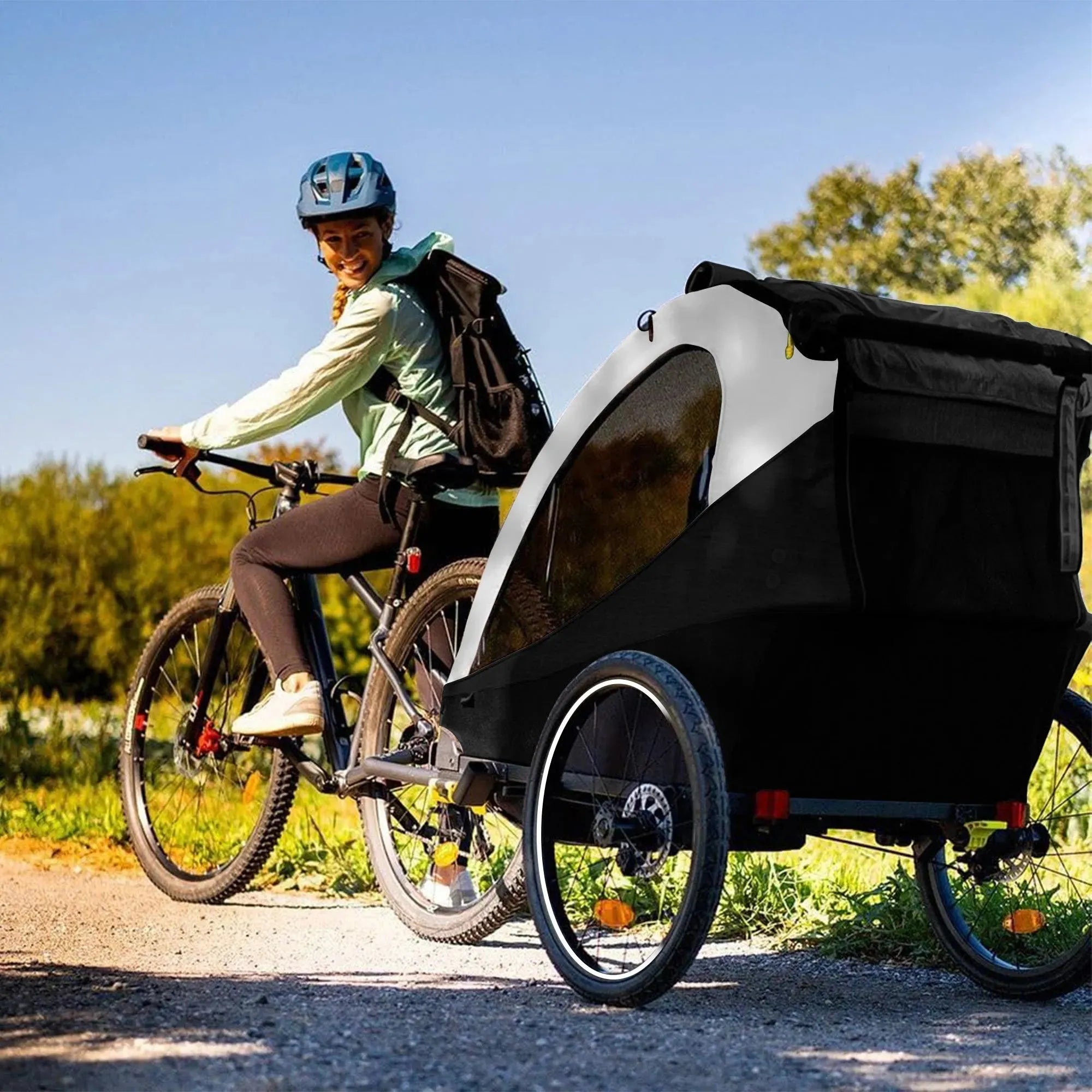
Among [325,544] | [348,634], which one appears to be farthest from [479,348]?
[348,634]

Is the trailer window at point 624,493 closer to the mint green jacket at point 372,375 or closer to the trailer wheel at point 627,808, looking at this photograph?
the trailer wheel at point 627,808

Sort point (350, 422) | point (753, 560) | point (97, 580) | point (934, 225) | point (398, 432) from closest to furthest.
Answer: point (753, 560), point (398, 432), point (350, 422), point (97, 580), point (934, 225)

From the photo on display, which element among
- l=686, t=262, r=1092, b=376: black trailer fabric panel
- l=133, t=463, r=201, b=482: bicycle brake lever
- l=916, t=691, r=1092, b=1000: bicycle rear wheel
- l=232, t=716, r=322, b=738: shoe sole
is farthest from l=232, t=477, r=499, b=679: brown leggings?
l=916, t=691, r=1092, b=1000: bicycle rear wheel

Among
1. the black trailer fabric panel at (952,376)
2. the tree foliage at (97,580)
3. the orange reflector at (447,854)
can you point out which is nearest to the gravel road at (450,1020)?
the orange reflector at (447,854)

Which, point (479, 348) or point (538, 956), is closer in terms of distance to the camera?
point (538, 956)

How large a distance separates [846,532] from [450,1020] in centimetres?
136

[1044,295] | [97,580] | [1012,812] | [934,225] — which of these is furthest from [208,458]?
[934,225]

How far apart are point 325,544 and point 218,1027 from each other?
2178mm

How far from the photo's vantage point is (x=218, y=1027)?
3.59m

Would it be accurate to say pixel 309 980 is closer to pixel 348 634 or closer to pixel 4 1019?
pixel 4 1019

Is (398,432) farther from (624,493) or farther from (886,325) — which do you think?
(886,325)

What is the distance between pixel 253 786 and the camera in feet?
21.1

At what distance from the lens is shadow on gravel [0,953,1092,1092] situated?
322 centimetres

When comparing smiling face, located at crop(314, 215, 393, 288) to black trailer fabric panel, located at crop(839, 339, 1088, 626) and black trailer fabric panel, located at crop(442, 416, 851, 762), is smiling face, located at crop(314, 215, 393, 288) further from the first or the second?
black trailer fabric panel, located at crop(839, 339, 1088, 626)
